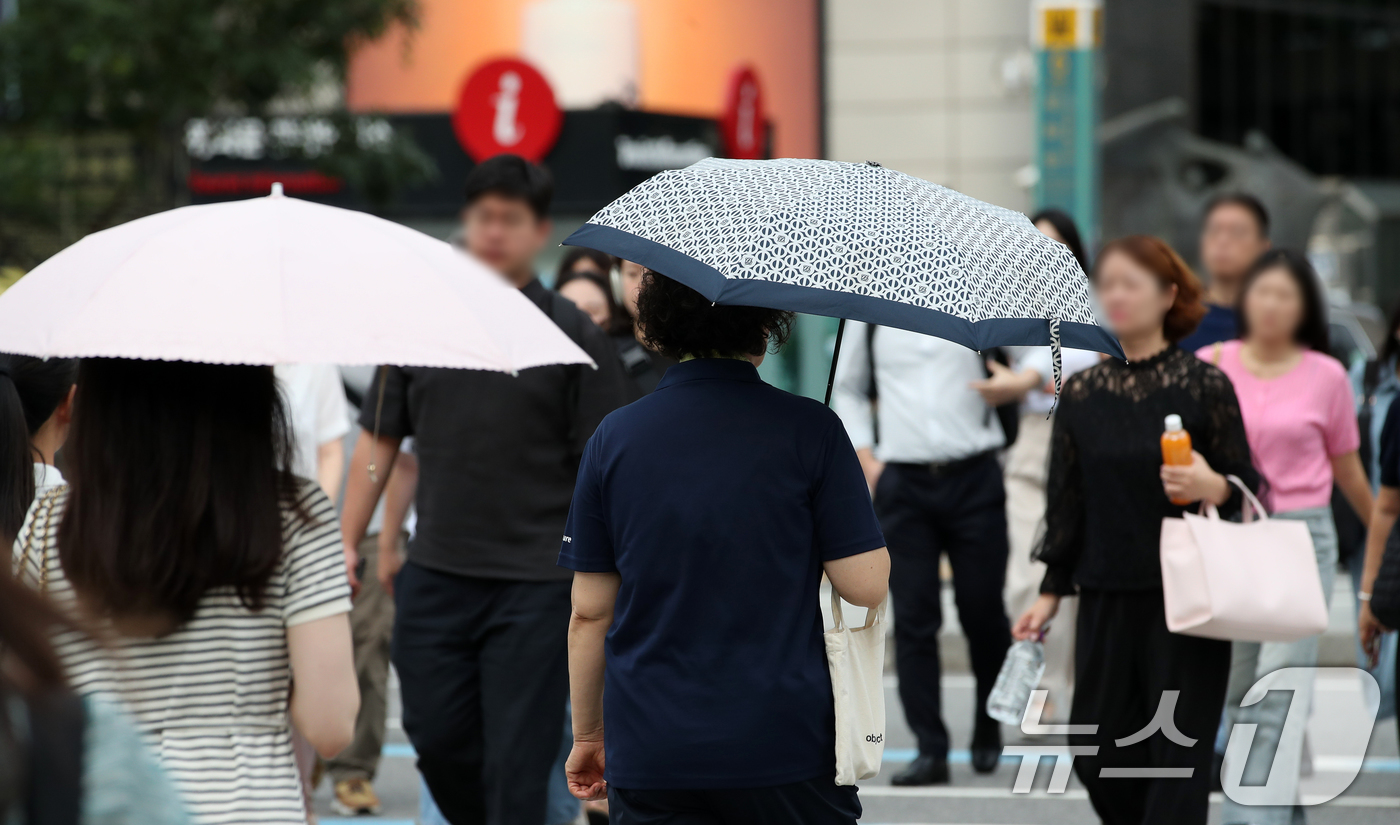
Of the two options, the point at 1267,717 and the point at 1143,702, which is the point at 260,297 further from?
the point at 1267,717

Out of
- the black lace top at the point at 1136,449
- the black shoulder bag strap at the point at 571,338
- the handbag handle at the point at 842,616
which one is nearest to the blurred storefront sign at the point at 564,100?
the black shoulder bag strap at the point at 571,338

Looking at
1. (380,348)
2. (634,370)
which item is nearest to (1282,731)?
(634,370)

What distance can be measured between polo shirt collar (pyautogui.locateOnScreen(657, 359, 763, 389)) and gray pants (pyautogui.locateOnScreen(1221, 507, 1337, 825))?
2.92 metres

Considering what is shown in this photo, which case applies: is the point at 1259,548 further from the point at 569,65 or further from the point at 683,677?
the point at 569,65

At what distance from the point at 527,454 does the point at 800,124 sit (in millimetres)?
19051

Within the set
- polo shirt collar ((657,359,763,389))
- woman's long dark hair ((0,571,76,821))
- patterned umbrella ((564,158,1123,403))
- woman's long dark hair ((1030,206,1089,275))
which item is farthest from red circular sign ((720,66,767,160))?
woman's long dark hair ((0,571,76,821))

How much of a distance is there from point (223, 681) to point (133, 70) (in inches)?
440

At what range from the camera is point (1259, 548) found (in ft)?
14.2

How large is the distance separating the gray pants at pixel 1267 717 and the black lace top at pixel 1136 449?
100 centimetres

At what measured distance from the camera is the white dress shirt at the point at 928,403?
6355 millimetres

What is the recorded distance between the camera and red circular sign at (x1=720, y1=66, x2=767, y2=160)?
20.0 meters

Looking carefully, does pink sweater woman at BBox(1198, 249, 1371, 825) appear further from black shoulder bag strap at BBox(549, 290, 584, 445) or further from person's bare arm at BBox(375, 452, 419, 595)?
person's bare arm at BBox(375, 452, 419, 595)

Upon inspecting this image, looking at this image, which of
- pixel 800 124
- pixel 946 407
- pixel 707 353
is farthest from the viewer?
pixel 800 124

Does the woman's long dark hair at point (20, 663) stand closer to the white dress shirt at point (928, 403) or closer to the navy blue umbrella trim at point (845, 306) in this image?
the navy blue umbrella trim at point (845, 306)
